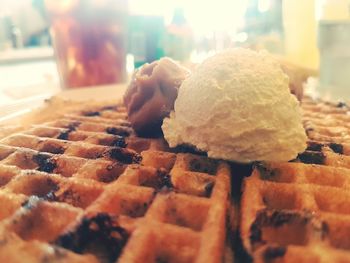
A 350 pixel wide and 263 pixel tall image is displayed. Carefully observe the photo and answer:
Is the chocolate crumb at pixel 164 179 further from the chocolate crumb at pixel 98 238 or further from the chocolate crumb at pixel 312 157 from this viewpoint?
the chocolate crumb at pixel 312 157

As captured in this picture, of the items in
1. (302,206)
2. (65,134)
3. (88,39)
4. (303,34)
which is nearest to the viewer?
(302,206)

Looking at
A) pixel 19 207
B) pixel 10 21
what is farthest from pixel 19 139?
pixel 10 21

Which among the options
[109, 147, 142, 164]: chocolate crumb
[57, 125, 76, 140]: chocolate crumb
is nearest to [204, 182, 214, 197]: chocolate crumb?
[109, 147, 142, 164]: chocolate crumb

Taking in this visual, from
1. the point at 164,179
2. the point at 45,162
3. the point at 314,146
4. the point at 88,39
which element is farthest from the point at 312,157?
the point at 88,39

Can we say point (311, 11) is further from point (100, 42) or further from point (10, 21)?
point (10, 21)

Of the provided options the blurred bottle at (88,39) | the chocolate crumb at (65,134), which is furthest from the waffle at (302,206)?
the blurred bottle at (88,39)

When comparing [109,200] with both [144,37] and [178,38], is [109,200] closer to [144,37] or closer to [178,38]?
[144,37]
